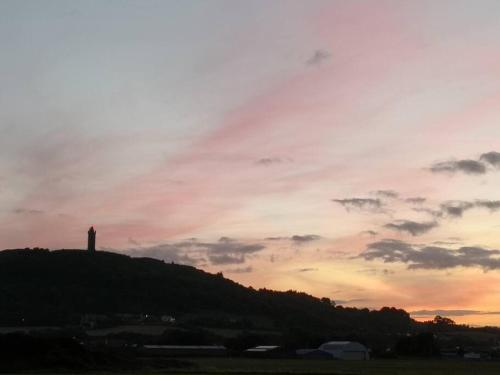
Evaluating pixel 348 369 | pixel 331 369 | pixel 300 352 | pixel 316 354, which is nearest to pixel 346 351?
pixel 316 354

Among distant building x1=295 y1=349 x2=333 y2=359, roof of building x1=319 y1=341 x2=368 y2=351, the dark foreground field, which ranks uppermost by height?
roof of building x1=319 y1=341 x2=368 y2=351

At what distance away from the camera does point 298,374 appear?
2854 inches

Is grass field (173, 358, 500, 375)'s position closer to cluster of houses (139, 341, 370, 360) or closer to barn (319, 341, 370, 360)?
cluster of houses (139, 341, 370, 360)

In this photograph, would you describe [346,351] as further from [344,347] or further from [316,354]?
[316,354]

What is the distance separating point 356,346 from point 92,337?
2877 inches

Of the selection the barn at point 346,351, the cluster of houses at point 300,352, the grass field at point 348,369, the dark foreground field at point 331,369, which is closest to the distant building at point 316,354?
the cluster of houses at point 300,352

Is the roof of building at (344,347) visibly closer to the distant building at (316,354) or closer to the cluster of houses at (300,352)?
the cluster of houses at (300,352)

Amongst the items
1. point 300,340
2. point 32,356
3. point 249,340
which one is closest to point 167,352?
point 249,340

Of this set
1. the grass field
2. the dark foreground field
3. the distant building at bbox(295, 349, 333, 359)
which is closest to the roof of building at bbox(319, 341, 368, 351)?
the distant building at bbox(295, 349, 333, 359)

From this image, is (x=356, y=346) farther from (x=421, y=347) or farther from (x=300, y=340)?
(x=300, y=340)

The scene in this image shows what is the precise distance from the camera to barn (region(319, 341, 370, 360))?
14741 centimetres

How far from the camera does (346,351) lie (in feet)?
497

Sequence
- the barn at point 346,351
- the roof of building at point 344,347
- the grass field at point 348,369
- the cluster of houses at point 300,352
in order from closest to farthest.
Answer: the grass field at point 348,369 < the cluster of houses at point 300,352 < the barn at point 346,351 < the roof of building at point 344,347

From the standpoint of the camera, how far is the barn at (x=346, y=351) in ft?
484
